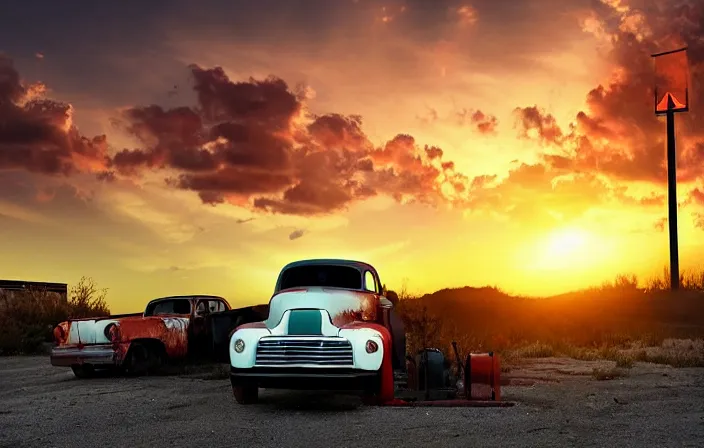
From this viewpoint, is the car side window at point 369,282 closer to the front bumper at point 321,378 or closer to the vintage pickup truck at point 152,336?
the front bumper at point 321,378

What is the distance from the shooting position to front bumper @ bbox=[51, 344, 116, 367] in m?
16.2

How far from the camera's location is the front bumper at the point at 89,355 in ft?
53.1

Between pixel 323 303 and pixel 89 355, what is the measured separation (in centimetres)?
656

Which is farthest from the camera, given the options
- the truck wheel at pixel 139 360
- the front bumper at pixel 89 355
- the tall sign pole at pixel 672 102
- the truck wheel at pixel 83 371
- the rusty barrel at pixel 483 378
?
the tall sign pole at pixel 672 102

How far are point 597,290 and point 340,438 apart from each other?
118 feet

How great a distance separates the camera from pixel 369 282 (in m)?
13.6

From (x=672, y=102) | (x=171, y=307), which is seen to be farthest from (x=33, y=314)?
(x=672, y=102)

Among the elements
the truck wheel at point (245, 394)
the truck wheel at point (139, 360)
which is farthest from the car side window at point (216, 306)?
the truck wheel at point (245, 394)

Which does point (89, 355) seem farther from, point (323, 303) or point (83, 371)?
point (323, 303)

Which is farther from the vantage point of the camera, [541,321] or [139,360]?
[541,321]

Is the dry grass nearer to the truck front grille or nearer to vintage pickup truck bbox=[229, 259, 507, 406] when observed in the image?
vintage pickup truck bbox=[229, 259, 507, 406]

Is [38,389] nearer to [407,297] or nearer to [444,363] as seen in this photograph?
[444,363]

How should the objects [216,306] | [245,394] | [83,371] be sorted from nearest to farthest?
[245,394] → [83,371] → [216,306]

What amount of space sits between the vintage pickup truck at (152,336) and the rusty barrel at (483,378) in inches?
203
